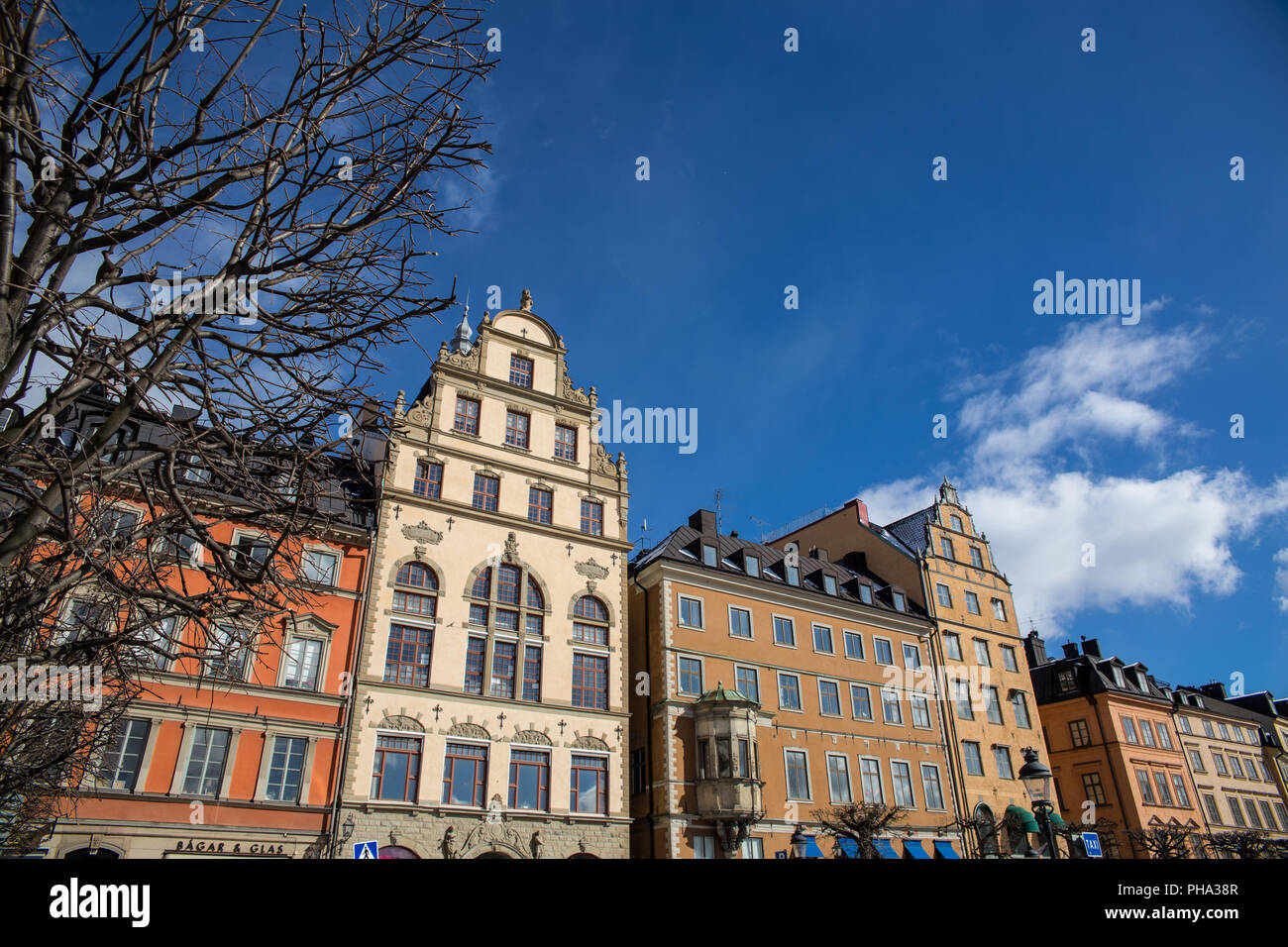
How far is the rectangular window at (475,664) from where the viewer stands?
87.0 ft

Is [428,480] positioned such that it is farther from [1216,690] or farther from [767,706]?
[1216,690]

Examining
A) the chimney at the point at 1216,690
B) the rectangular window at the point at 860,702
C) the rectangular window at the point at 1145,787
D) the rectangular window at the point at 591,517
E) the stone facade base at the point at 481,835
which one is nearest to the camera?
the stone facade base at the point at 481,835

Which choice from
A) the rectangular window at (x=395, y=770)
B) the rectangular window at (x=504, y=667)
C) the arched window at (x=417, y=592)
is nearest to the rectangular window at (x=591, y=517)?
the rectangular window at (x=504, y=667)

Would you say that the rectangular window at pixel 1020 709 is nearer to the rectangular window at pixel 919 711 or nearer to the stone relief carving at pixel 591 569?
the rectangular window at pixel 919 711

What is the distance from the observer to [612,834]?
1051 inches

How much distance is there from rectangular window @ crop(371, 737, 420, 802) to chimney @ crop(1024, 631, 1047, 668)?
4209 centimetres

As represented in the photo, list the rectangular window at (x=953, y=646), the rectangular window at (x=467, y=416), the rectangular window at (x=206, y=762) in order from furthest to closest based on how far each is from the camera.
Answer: the rectangular window at (x=953, y=646) → the rectangular window at (x=467, y=416) → the rectangular window at (x=206, y=762)

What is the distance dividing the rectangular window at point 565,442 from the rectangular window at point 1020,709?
27667 mm

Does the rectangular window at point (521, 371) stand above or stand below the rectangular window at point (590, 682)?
above
